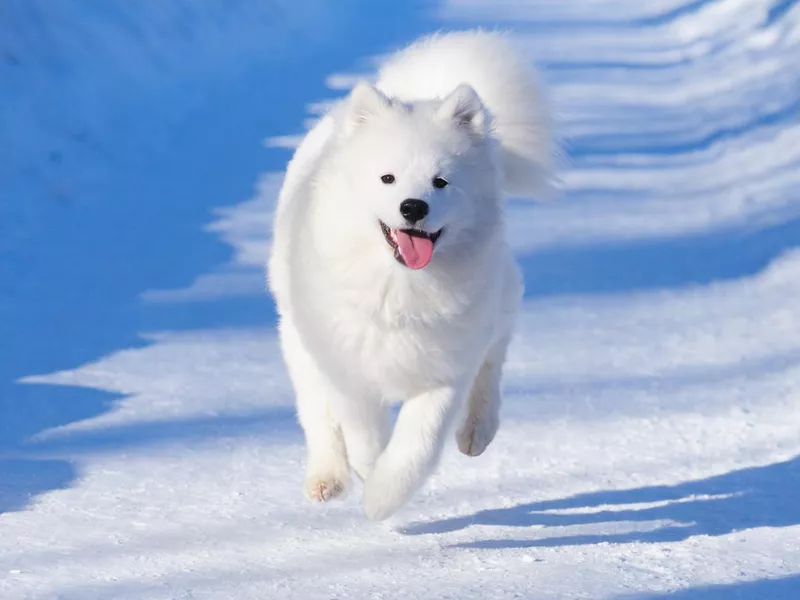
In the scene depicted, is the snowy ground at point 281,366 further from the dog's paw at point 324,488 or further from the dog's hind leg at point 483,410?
the dog's hind leg at point 483,410

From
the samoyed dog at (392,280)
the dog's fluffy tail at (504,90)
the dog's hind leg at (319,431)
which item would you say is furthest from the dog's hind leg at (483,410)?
the dog's fluffy tail at (504,90)

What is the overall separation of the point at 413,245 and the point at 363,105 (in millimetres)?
535

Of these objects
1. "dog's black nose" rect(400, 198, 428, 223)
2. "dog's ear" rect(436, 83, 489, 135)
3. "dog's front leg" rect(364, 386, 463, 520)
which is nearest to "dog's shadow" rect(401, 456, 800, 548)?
"dog's front leg" rect(364, 386, 463, 520)

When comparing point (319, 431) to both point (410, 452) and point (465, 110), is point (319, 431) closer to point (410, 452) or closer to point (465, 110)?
point (410, 452)

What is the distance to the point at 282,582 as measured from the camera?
3.90 meters

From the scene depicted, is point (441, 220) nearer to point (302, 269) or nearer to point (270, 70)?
point (302, 269)

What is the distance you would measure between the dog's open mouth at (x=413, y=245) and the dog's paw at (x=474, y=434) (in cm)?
102

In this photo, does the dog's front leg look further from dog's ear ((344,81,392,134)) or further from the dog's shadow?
dog's ear ((344,81,392,134))

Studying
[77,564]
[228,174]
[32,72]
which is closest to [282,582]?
[77,564]

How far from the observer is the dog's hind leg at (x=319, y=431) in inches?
171

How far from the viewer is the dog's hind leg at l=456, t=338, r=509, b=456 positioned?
4578 mm

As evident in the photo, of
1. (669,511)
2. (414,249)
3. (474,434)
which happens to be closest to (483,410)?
(474,434)

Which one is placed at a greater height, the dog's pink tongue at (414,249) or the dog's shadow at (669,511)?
the dog's pink tongue at (414,249)

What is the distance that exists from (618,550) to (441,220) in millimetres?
1320
